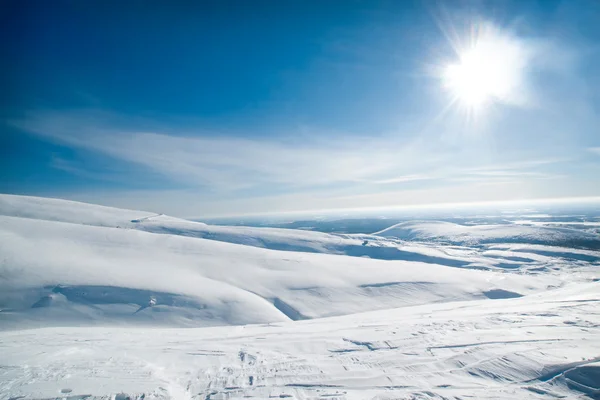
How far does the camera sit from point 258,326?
1152 centimetres

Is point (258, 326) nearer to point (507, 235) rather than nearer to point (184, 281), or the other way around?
point (184, 281)

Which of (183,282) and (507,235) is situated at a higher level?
(183,282)

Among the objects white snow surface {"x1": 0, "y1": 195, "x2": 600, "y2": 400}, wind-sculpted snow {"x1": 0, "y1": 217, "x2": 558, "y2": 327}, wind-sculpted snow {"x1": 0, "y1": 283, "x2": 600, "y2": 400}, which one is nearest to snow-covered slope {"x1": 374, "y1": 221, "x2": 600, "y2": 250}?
white snow surface {"x1": 0, "y1": 195, "x2": 600, "y2": 400}

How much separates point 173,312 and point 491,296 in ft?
65.3

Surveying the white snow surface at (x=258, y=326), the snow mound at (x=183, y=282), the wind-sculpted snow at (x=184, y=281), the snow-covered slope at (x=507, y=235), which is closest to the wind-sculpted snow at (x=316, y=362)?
the white snow surface at (x=258, y=326)

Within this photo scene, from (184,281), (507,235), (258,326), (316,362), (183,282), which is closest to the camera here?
(316,362)

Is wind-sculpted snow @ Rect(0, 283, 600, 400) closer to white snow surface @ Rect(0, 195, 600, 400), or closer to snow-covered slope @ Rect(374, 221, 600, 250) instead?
white snow surface @ Rect(0, 195, 600, 400)

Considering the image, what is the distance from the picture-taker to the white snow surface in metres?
6.16

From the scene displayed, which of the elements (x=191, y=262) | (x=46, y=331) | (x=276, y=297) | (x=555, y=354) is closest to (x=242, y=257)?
(x=191, y=262)

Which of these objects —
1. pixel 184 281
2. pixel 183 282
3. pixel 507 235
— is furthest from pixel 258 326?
pixel 507 235

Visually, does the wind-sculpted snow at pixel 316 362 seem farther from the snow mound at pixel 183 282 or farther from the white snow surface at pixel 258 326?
the snow mound at pixel 183 282

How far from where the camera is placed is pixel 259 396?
18.8 feet

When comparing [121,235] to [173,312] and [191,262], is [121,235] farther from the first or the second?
[173,312]

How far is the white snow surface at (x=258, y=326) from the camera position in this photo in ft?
20.2
